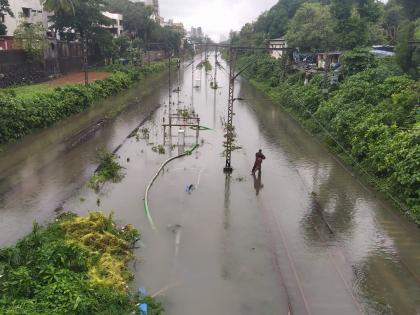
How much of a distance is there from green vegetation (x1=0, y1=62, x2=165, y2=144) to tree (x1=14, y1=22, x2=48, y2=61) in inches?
281

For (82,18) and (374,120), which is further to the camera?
(82,18)

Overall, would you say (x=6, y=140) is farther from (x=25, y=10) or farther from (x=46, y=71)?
(x=25, y=10)

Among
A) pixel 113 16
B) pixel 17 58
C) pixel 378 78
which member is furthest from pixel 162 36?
pixel 378 78

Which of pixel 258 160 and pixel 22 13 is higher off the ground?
pixel 22 13

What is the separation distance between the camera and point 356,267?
13852mm

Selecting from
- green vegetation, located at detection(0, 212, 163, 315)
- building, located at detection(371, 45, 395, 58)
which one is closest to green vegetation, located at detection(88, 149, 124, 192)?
green vegetation, located at detection(0, 212, 163, 315)

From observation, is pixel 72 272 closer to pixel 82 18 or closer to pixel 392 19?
→ pixel 82 18

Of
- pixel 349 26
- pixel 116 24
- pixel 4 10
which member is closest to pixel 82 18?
pixel 4 10

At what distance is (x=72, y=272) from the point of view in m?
11.2

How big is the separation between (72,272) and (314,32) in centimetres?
4139

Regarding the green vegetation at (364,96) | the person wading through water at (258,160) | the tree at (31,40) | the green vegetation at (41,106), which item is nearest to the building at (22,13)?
the tree at (31,40)

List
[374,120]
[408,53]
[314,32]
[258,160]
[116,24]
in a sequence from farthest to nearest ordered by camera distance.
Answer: [116,24], [314,32], [408,53], [374,120], [258,160]

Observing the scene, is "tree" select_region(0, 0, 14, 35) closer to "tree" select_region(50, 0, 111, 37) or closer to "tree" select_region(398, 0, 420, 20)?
"tree" select_region(50, 0, 111, 37)

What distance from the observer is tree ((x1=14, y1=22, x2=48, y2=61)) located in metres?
44.3
